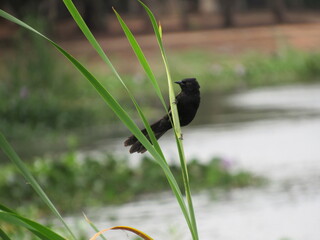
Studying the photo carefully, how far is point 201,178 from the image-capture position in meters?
8.41

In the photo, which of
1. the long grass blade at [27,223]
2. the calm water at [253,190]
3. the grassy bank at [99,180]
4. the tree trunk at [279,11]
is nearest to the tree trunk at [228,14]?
the tree trunk at [279,11]

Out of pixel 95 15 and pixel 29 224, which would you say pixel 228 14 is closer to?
pixel 95 15

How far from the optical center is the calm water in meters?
6.85

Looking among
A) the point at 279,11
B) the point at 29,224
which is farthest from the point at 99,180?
the point at 279,11

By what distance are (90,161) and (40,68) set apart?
610 centimetres

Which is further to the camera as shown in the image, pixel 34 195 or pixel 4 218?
pixel 34 195

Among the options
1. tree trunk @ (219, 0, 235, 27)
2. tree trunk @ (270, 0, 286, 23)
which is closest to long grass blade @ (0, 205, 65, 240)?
tree trunk @ (219, 0, 235, 27)

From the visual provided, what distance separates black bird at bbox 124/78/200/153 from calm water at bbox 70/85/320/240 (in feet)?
10.1

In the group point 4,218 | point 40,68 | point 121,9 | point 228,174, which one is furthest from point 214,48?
point 4,218

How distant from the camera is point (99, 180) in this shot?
26.9 feet

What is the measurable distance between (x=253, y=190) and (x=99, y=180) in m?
1.30

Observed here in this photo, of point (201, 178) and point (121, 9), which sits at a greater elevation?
point (121, 9)

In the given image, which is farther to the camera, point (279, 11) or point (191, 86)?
point (279, 11)

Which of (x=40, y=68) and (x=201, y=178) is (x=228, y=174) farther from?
(x=40, y=68)
